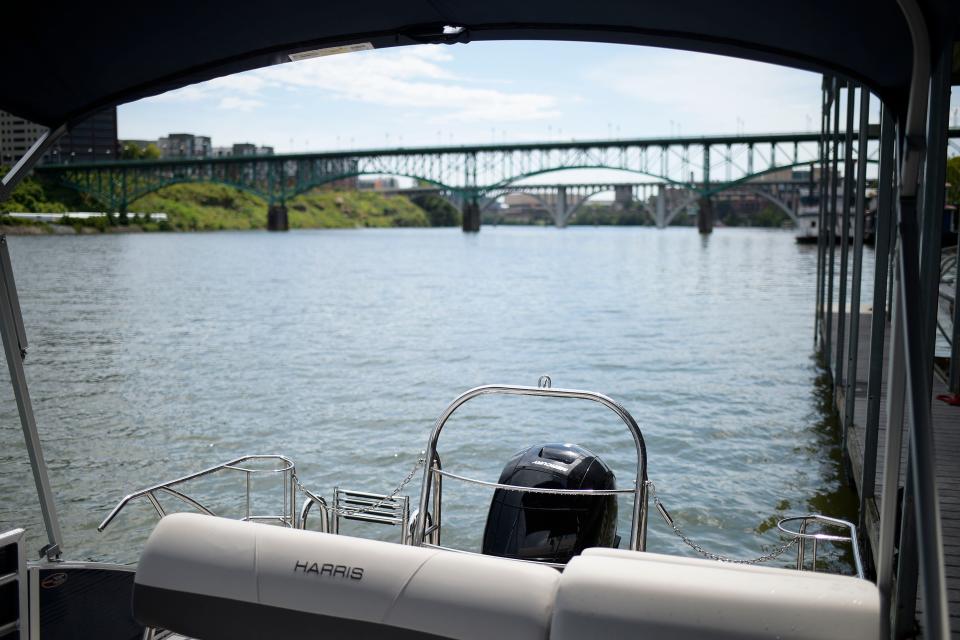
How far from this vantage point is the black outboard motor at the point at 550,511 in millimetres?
4445

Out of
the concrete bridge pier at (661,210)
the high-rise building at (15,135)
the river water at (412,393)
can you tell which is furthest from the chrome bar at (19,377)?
the concrete bridge pier at (661,210)

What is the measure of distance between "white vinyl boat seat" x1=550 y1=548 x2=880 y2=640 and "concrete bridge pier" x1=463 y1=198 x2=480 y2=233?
337ft

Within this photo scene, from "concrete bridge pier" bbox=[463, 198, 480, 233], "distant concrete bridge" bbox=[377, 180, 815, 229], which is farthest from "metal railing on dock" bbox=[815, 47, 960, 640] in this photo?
"concrete bridge pier" bbox=[463, 198, 480, 233]

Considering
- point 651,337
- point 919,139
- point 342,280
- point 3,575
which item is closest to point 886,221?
point 919,139

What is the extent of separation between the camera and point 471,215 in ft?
357

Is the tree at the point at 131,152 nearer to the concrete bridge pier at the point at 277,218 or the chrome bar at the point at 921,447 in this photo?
the concrete bridge pier at the point at 277,218

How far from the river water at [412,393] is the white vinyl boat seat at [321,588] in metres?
6.14

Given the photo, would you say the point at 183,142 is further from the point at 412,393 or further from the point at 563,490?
the point at 563,490

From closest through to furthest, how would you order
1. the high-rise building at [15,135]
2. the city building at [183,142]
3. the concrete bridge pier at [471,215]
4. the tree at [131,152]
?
the high-rise building at [15,135]
the tree at [131,152]
the concrete bridge pier at [471,215]
the city building at [183,142]

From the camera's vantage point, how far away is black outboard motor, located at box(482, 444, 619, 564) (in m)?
4.45

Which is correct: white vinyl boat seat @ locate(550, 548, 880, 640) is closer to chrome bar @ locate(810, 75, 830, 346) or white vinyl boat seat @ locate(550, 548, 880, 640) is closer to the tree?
chrome bar @ locate(810, 75, 830, 346)

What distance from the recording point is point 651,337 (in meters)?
23.1

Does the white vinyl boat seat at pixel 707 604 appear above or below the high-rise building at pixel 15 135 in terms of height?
below

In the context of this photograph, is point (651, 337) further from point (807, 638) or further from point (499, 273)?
point (499, 273)
